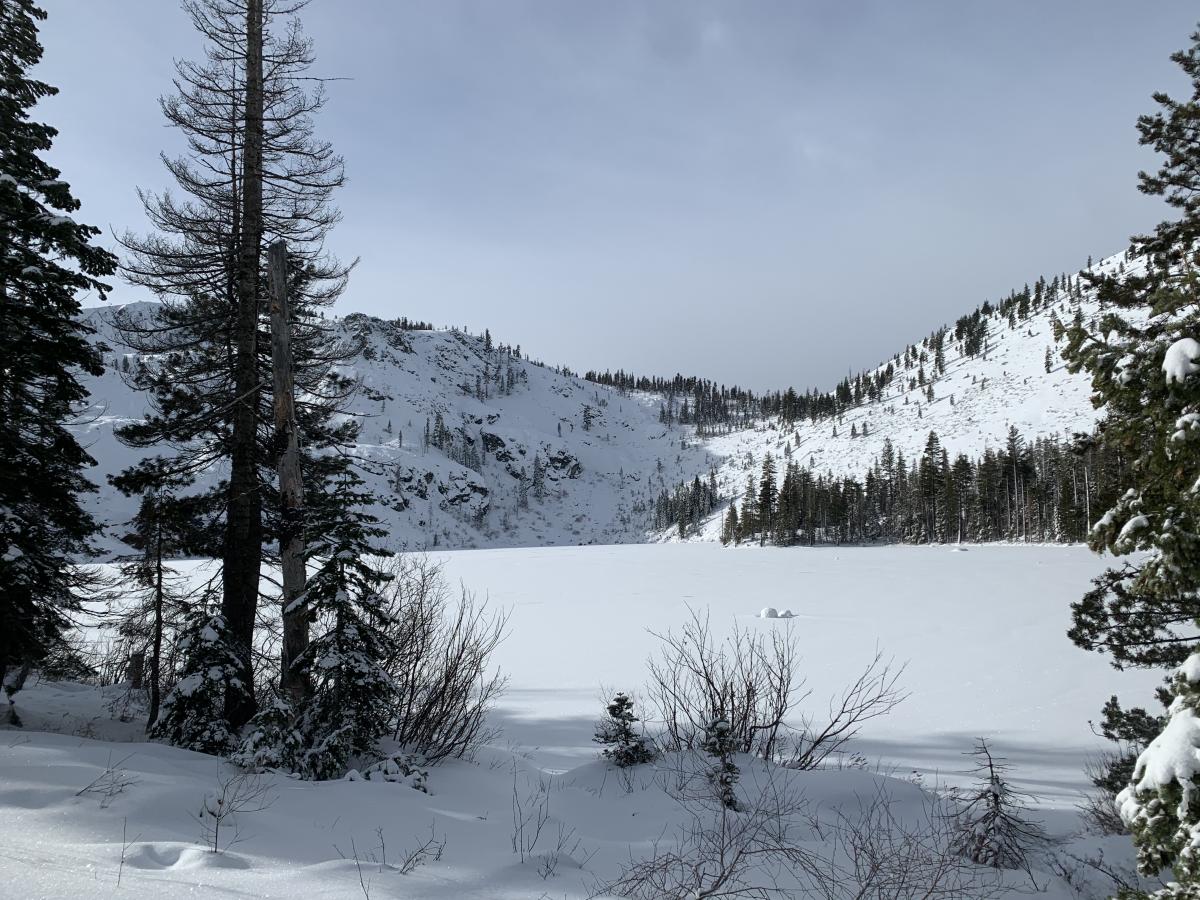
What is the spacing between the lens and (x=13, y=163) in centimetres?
830

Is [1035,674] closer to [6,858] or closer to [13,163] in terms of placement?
[6,858]

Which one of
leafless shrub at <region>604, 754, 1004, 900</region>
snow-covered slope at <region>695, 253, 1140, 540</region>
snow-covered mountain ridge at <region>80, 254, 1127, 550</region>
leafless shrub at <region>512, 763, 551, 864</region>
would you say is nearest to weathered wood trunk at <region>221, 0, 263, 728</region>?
leafless shrub at <region>512, 763, 551, 864</region>

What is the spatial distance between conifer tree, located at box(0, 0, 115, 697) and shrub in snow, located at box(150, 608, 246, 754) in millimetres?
2685

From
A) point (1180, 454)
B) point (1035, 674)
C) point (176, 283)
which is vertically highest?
point (176, 283)

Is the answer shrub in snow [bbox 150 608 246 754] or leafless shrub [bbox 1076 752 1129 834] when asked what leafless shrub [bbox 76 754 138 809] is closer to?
shrub in snow [bbox 150 608 246 754]

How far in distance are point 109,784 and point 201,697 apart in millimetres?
3056

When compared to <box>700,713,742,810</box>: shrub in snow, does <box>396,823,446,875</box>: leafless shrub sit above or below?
above

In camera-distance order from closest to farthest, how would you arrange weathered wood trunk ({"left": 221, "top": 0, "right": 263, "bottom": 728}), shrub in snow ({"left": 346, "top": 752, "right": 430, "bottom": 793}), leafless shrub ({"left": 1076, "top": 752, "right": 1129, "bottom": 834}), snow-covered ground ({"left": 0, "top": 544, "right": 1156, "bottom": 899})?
snow-covered ground ({"left": 0, "top": 544, "right": 1156, "bottom": 899})
shrub in snow ({"left": 346, "top": 752, "right": 430, "bottom": 793})
leafless shrub ({"left": 1076, "top": 752, "right": 1129, "bottom": 834})
weathered wood trunk ({"left": 221, "top": 0, "right": 263, "bottom": 728})

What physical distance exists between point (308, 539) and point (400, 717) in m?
3.15

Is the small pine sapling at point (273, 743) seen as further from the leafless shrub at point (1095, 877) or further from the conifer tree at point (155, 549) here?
the leafless shrub at point (1095, 877)

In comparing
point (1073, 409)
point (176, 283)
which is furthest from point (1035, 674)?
point (1073, 409)

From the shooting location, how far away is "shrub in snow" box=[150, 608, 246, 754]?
23.7 feet

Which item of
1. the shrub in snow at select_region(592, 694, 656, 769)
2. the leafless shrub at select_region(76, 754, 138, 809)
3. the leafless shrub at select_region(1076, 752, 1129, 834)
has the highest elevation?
the leafless shrub at select_region(76, 754, 138, 809)

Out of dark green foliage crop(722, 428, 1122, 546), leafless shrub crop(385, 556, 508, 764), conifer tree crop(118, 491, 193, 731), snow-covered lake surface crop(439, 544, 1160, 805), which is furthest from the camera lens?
dark green foliage crop(722, 428, 1122, 546)
